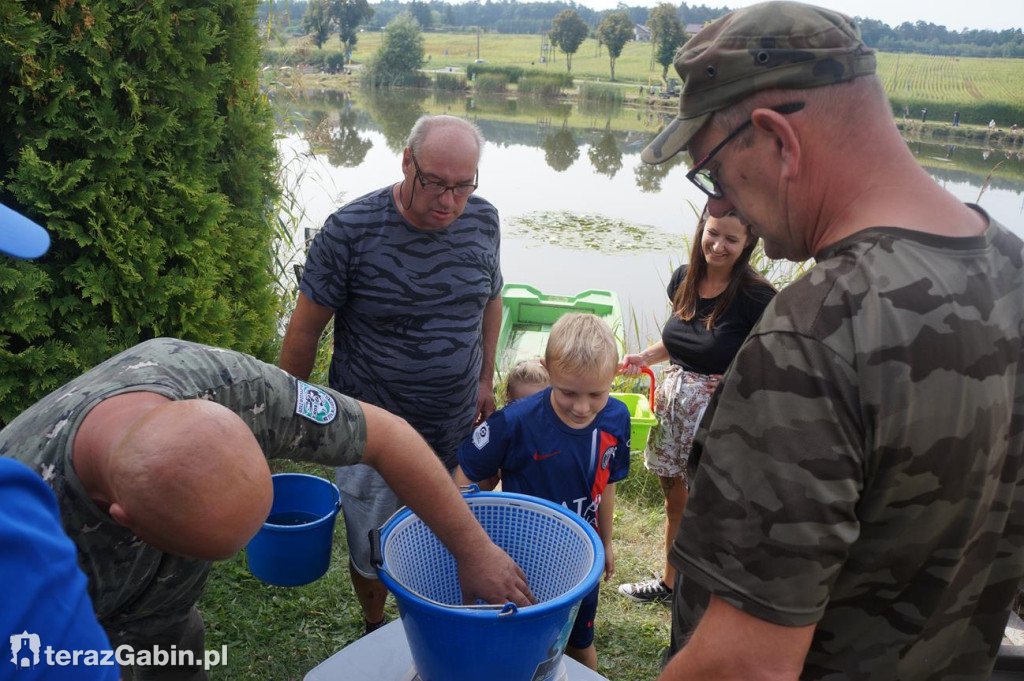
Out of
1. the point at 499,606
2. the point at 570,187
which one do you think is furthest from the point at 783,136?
the point at 570,187

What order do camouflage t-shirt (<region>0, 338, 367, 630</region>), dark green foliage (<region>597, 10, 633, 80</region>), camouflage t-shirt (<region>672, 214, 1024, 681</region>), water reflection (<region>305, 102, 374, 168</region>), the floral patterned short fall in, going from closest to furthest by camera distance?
1. camouflage t-shirt (<region>672, 214, 1024, 681</region>)
2. camouflage t-shirt (<region>0, 338, 367, 630</region>)
3. the floral patterned short
4. water reflection (<region>305, 102, 374, 168</region>)
5. dark green foliage (<region>597, 10, 633, 80</region>)

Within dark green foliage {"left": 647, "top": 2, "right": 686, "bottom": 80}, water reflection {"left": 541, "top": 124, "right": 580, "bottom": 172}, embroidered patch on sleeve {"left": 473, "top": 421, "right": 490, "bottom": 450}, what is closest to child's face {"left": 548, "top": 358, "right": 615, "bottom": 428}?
embroidered patch on sleeve {"left": 473, "top": 421, "right": 490, "bottom": 450}

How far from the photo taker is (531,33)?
7850 cm

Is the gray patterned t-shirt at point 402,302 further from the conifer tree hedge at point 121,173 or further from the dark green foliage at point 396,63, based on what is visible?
the dark green foliage at point 396,63

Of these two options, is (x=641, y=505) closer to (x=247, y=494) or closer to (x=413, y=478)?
(x=413, y=478)

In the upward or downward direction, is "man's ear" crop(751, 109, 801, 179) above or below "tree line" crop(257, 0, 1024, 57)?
below

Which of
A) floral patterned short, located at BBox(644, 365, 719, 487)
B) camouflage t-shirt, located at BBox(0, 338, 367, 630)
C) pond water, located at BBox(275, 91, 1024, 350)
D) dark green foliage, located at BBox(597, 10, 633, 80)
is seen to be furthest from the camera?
dark green foliage, located at BBox(597, 10, 633, 80)

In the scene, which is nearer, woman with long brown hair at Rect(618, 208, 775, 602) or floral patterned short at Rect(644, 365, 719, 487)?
woman with long brown hair at Rect(618, 208, 775, 602)

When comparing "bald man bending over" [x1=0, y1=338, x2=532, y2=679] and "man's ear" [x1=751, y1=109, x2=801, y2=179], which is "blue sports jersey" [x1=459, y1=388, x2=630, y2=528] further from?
"man's ear" [x1=751, y1=109, x2=801, y2=179]

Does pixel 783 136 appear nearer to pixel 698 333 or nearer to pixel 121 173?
pixel 698 333

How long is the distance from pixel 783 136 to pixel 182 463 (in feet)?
3.62

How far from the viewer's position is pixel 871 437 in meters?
0.96

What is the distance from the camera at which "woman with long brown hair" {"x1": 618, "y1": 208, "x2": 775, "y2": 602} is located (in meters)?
3.07

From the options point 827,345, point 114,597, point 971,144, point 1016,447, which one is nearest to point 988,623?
point 1016,447
